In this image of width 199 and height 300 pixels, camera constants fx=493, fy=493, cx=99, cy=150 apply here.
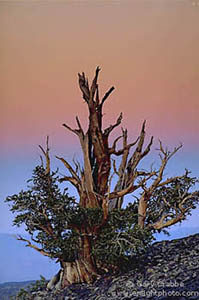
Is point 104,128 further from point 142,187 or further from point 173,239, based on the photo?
point 173,239

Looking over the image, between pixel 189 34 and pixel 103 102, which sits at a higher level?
pixel 189 34

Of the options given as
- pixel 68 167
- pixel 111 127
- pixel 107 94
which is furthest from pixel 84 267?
pixel 107 94

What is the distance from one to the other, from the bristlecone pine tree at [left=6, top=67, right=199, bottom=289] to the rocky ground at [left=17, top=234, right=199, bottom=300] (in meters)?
0.07

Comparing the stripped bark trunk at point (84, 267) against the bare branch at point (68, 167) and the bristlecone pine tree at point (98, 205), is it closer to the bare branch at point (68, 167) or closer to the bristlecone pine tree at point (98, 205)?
the bristlecone pine tree at point (98, 205)

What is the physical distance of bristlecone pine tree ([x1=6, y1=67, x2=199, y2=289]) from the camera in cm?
314

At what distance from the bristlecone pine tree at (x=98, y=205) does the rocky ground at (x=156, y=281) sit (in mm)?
67

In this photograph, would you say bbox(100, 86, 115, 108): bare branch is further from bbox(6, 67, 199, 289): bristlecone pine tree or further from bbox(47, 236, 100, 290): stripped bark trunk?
bbox(47, 236, 100, 290): stripped bark trunk

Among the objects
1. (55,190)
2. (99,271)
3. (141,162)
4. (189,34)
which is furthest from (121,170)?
(189,34)

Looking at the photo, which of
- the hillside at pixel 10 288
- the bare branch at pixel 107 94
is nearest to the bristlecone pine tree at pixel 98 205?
the bare branch at pixel 107 94

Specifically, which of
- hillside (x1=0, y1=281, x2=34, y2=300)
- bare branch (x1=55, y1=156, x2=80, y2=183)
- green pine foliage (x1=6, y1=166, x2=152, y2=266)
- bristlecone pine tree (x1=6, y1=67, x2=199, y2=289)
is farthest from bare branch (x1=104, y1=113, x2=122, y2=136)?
hillside (x1=0, y1=281, x2=34, y2=300)

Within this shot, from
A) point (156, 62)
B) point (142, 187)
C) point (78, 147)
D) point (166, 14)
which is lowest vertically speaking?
point (142, 187)

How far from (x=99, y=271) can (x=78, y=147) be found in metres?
0.81

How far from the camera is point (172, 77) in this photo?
3.29 meters

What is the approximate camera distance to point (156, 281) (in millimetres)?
3084
